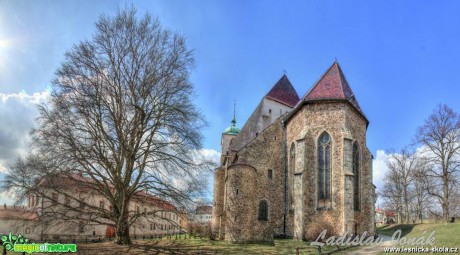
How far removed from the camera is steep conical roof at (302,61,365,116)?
23219 mm

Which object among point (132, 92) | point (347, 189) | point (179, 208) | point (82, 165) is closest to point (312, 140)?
point (347, 189)

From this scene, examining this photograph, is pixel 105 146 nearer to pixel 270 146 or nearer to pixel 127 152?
pixel 127 152

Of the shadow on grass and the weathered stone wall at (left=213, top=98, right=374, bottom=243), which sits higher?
the weathered stone wall at (left=213, top=98, right=374, bottom=243)

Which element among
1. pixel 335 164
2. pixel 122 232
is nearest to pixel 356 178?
pixel 335 164

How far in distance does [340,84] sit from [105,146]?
15.0 m

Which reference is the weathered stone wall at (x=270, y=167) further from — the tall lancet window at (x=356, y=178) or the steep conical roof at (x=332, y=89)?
the tall lancet window at (x=356, y=178)

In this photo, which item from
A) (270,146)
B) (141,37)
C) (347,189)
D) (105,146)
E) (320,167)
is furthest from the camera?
(270,146)

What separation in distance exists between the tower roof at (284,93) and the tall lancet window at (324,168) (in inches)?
489

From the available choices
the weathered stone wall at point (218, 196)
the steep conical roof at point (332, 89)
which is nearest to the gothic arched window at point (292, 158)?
the steep conical roof at point (332, 89)

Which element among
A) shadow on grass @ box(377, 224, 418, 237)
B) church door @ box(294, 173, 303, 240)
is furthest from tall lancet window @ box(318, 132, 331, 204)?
shadow on grass @ box(377, 224, 418, 237)

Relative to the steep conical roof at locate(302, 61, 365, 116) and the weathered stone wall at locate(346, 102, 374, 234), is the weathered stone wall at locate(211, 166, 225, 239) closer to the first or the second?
the steep conical roof at locate(302, 61, 365, 116)

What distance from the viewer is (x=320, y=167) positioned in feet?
73.9

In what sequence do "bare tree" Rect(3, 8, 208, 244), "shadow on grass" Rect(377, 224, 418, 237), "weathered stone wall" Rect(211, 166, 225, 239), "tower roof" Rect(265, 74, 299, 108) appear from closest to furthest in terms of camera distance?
"bare tree" Rect(3, 8, 208, 244)
"shadow on grass" Rect(377, 224, 418, 237)
"weathered stone wall" Rect(211, 166, 225, 239)
"tower roof" Rect(265, 74, 299, 108)

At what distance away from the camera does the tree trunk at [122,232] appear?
1786 centimetres
